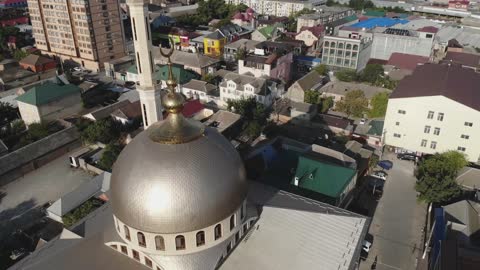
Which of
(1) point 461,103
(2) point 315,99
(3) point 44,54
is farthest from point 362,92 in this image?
(3) point 44,54

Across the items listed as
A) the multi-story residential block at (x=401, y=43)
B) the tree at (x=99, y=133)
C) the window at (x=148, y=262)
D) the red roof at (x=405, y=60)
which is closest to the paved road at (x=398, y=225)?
the window at (x=148, y=262)

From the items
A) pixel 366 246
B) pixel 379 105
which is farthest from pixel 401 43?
pixel 366 246

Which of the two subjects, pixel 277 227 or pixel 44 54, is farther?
pixel 44 54

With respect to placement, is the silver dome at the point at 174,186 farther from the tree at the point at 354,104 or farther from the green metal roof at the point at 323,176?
the tree at the point at 354,104

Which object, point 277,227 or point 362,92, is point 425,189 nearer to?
point 277,227

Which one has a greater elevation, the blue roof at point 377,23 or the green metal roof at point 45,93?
the blue roof at point 377,23

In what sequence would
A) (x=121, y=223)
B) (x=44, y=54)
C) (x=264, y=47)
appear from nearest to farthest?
(x=121, y=223)
(x=264, y=47)
(x=44, y=54)

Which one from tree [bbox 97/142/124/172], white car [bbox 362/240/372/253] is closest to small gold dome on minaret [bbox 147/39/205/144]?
white car [bbox 362/240/372/253]
